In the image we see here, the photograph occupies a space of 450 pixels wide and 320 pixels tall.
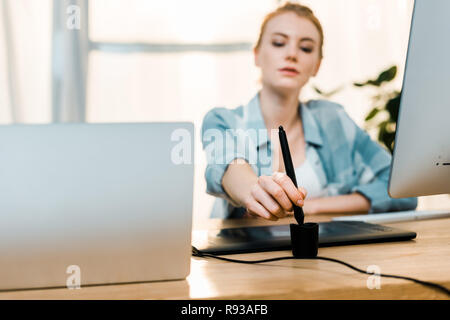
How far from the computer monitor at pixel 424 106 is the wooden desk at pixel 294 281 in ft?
0.51

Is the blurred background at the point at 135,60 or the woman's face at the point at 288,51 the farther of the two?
the blurred background at the point at 135,60

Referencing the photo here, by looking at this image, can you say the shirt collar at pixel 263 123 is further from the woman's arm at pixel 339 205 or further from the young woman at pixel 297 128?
the woman's arm at pixel 339 205

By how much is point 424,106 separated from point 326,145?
82 cm

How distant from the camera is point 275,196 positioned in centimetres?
73

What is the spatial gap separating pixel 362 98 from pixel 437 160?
1735 mm

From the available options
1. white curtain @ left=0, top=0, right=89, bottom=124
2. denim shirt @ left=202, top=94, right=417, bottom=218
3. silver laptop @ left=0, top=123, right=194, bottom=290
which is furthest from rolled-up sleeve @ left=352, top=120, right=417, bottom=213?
white curtain @ left=0, top=0, right=89, bottom=124

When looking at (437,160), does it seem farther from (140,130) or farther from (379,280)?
(140,130)

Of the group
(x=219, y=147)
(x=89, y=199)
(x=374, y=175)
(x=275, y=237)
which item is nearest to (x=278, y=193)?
(x=275, y=237)

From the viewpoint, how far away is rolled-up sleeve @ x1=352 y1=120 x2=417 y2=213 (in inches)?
52.6

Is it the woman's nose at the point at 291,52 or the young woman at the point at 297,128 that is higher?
the woman's nose at the point at 291,52

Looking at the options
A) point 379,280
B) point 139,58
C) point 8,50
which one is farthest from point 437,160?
point 8,50

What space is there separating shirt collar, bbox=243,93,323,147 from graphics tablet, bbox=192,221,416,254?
70 cm

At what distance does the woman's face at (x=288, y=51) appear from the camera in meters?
1.62

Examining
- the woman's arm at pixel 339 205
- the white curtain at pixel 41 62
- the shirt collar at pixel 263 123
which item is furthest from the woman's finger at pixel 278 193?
the white curtain at pixel 41 62
